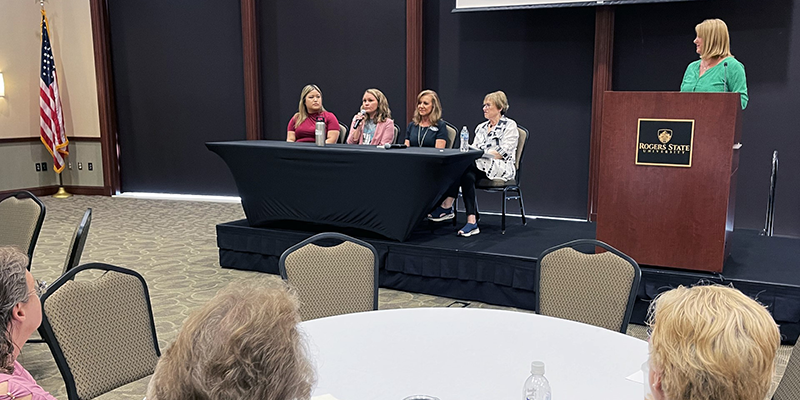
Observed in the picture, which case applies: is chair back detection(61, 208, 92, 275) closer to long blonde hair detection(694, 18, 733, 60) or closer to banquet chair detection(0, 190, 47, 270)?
banquet chair detection(0, 190, 47, 270)

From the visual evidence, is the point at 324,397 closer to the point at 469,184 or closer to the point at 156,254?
the point at 469,184

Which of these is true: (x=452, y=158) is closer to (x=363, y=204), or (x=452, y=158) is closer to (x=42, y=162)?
(x=363, y=204)

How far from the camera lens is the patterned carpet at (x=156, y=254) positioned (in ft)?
12.9

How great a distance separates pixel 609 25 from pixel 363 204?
123 inches

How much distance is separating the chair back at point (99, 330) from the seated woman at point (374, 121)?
3.49 metres

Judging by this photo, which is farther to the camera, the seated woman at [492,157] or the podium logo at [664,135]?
the seated woman at [492,157]

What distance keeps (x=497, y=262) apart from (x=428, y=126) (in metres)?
1.45

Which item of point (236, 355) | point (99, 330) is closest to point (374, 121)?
point (99, 330)

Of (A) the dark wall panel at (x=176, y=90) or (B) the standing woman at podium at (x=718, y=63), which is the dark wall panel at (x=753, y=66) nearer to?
(B) the standing woman at podium at (x=718, y=63)

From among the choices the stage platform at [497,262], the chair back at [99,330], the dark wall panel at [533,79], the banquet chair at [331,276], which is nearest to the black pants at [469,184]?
the stage platform at [497,262]

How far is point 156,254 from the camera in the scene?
610 centimetres

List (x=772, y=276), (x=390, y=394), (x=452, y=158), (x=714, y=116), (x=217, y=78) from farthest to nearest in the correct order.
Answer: (x=217, y=78), (x=452, y=158), (x=772, y=276), (x=714, y=116), (x=390, y=394)

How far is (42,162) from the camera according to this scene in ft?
30.3

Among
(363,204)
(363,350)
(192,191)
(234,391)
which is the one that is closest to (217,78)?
(192,191)
